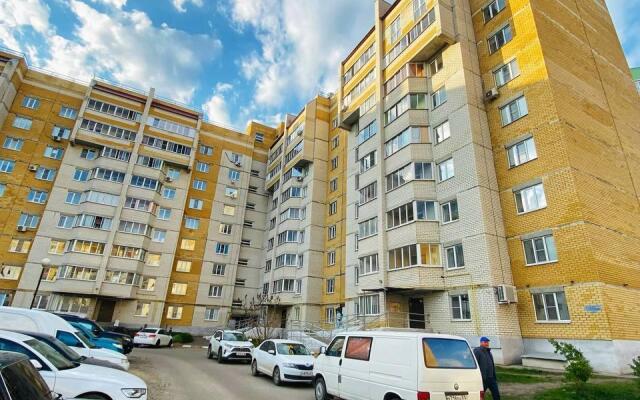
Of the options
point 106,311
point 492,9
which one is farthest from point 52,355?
point 106,311

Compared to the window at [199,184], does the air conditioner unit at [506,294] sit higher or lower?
lower

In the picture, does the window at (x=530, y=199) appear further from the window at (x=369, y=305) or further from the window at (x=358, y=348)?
the window at (x=358, y=348)

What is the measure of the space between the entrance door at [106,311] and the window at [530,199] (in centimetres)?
3761

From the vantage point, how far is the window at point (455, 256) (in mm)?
19844

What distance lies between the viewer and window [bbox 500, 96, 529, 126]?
20234 mm

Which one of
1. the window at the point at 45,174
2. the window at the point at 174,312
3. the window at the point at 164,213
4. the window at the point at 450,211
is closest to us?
the window at the point at 450,211

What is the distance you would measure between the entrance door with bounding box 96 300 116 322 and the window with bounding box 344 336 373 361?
113 ft

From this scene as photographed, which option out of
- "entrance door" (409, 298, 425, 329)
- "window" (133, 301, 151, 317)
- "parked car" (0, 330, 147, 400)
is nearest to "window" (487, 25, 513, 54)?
"entrance door" (409, 298, 425, 329)

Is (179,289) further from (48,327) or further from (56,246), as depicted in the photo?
(48,327)

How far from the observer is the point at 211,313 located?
131 feet

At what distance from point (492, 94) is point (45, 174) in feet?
142

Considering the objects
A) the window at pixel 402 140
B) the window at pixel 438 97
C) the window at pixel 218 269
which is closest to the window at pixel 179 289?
the window at pixel 218 269

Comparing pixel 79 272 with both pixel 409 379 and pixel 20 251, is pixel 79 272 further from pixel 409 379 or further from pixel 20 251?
pixel 409 379

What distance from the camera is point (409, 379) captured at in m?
7.31
